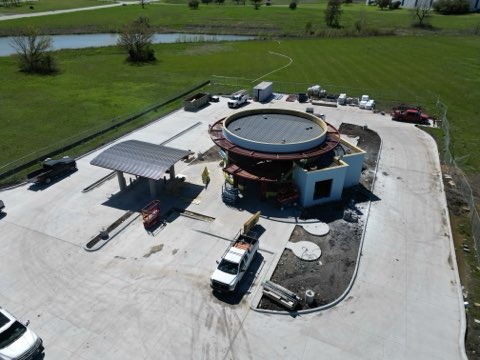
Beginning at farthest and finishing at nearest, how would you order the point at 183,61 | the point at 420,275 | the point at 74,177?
the point at 183,61
the point at 74,177
the point at 420,275

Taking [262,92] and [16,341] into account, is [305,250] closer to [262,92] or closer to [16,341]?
[16,341]

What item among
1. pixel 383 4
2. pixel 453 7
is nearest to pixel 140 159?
pixel 453 7

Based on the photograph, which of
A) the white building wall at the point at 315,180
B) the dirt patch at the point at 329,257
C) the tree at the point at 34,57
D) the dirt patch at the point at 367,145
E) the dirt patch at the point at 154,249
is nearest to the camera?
the dirt patch at the point at 329,257

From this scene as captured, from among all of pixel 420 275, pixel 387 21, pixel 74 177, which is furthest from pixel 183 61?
pixel 387 21

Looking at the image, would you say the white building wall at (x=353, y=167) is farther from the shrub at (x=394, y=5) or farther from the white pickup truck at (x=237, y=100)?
the shrub at (x=394, y=5)

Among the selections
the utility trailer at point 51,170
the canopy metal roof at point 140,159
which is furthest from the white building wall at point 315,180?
the utility trailer at point 51,170

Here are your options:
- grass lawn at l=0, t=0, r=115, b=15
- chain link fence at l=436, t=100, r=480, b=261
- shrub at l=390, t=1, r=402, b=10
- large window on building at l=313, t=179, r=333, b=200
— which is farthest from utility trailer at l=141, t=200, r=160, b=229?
shrub at l=390, t=1, r=402, b=10

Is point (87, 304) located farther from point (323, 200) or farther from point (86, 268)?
point (323, 200)
